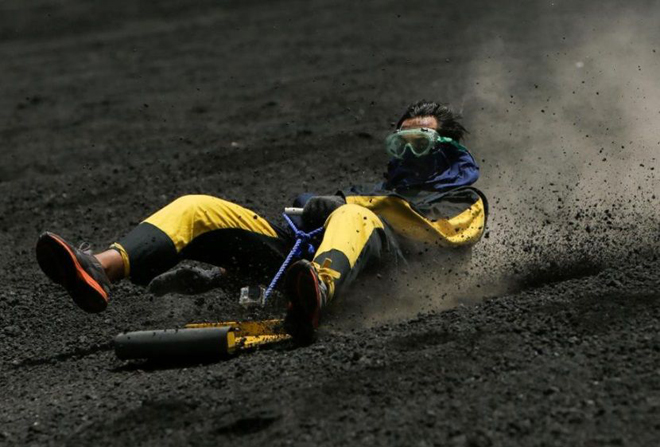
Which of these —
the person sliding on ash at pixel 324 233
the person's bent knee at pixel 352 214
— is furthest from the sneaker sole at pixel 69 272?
the person's bent knee at pixel 352 214

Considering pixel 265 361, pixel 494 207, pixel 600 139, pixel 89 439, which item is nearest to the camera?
pixel 89 439

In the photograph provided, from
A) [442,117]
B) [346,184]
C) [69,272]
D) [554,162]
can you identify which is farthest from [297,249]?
[554,162]

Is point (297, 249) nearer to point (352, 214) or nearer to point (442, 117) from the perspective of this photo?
point (352, 214)

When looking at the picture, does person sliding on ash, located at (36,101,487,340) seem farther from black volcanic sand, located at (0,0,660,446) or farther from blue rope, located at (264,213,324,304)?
black volcanic sand, located at (0,0,660,446)

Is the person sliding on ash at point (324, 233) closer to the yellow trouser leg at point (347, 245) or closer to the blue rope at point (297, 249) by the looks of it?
the yellow trouser leg at point (347, 245)

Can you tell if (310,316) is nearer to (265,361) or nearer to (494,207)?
(265,361)

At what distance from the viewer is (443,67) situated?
1276cm

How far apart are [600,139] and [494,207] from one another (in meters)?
2.11

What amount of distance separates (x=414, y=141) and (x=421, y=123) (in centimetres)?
27

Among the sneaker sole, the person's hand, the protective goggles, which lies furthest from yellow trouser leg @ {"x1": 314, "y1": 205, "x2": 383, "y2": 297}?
the sneaker sole

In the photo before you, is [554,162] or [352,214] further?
[554,162]

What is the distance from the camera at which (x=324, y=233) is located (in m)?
5.48

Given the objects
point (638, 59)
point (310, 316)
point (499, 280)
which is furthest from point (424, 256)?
point (638, 59)

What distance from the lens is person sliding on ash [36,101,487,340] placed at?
15.9 feet
